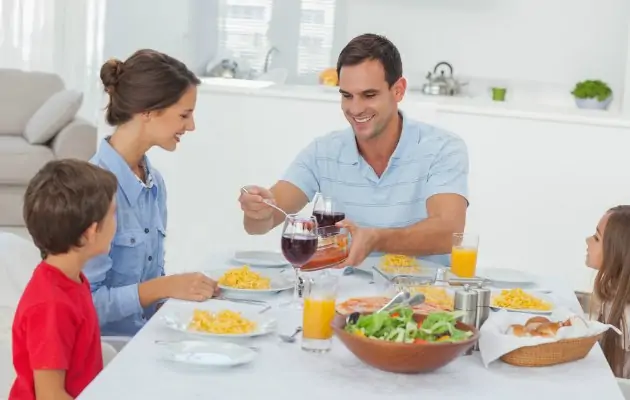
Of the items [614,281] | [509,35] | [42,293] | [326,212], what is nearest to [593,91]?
[509,35]

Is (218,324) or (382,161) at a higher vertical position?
(382,161)

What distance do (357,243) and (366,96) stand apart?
1.92ft

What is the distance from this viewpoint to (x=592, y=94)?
5.86 metres

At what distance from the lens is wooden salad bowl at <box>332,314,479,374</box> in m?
1.60

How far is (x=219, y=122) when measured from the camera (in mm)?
4918

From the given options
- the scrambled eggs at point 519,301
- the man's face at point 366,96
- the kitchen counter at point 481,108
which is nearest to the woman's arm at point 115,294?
the scrambled eggs at point 519,301

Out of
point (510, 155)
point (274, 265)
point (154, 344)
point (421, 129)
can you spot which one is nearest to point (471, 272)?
point (274, 265)

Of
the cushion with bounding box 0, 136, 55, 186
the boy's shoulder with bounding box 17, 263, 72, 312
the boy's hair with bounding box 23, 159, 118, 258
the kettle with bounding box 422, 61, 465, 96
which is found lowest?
the cushion with bounding box 0, 136, 55, 186

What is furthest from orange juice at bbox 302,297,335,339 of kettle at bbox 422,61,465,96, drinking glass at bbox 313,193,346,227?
kettle at bbox 422,61,465,96

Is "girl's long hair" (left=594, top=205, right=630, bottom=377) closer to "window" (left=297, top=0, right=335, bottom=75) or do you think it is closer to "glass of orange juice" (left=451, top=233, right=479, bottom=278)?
"glass of orange juice" (left=451, top=233, right=479, bottom=278)

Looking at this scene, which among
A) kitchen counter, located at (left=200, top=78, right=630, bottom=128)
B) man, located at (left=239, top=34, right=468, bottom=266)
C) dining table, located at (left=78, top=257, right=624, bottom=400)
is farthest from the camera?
kitchen counter, located at (left=200, top=78, right=630, bottom=128)

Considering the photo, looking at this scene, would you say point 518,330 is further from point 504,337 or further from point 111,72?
point 111,72

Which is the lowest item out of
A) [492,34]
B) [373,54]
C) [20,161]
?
[20,161]

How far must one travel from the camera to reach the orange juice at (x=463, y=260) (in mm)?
2342
